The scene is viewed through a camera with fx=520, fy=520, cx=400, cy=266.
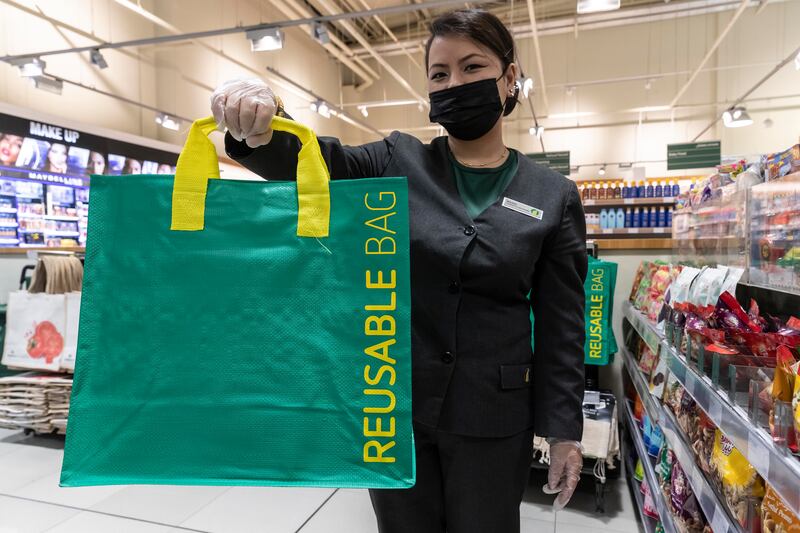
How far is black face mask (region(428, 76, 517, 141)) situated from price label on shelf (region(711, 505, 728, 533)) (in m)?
1.10

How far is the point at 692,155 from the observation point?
382 inches

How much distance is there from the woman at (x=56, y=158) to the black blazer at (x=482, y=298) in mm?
8495

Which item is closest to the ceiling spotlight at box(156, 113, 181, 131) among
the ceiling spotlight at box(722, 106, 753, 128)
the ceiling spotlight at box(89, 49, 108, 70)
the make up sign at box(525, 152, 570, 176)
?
the ceiling spotlight at box(89, 49, 108, 70)

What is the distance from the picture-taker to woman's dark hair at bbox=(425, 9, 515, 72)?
3.56ft

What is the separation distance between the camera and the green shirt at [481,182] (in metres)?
1.13

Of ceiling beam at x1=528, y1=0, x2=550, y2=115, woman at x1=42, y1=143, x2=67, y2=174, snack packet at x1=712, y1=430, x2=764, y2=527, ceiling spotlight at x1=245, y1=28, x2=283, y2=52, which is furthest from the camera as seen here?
ceiling beam at x1=528, y1=0, x2=550, y2=115

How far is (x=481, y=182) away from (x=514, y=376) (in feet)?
1.40

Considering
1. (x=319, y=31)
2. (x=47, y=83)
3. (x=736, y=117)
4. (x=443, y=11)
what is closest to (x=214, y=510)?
(x=319, y=31)

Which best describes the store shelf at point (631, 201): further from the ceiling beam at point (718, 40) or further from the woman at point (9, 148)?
the woman at point (9, 148)

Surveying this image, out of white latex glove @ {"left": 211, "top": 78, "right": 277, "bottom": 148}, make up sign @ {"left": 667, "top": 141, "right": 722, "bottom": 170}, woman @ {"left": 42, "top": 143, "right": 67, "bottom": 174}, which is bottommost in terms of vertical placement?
white latex glove @ {"left": 211, "top": 78, "right": 277, "bottom": 148}

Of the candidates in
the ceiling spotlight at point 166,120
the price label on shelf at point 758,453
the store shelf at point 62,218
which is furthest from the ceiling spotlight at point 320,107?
the price label on shelf at point 758,453

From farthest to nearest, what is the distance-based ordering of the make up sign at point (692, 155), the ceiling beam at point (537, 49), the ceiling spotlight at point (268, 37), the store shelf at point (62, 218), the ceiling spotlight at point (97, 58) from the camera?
the make up sign at point (692, 155) → the ceiling beam at point (537, 49) → the store shelf at point (62, 218) → the ceiling spotlight at point (97, 58) → the ceiling spotlight at point (268, 37)

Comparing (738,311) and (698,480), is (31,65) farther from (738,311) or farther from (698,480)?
(698,480)

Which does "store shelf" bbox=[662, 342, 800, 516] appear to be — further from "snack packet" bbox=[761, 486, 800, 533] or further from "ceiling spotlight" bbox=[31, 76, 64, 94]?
"ceiling spotlight" bbox=[31, 76, 64, 94]
